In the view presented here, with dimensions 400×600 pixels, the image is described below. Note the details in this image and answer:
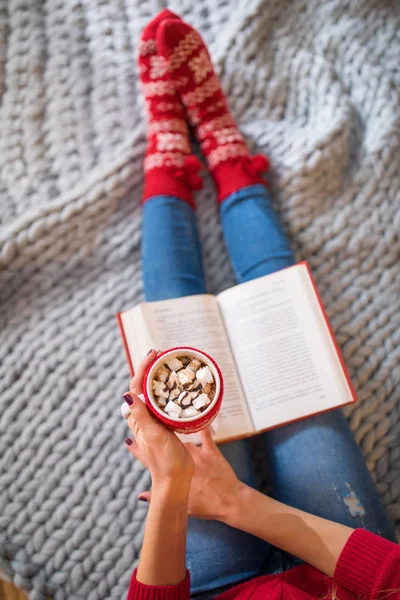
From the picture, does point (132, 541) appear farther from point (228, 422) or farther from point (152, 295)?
point (152, 295)

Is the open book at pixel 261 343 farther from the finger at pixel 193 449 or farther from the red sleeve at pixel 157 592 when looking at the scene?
the red sleeve at pixel 157 592

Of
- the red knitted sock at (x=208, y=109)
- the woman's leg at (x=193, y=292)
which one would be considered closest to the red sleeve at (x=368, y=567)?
the woman's leg at (x=193, y=292)

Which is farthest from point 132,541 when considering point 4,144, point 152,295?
point 4,144

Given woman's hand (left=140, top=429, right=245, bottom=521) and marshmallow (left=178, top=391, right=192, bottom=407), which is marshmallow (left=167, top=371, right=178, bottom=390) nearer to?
marshmallow (left=178, top=391, right=192, bottom=407)

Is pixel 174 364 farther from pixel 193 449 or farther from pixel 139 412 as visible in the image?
pixel 193 449

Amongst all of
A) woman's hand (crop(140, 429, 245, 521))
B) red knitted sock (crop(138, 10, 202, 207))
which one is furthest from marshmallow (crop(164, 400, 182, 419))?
red knitted sock (crop(138, 10, 202, 207))

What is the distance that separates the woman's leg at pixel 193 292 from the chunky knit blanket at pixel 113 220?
0.30 ft

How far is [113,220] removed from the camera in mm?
922

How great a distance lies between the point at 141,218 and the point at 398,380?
0.53 meters

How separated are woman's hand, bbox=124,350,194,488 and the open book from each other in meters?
0.19

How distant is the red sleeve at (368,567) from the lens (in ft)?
1.79

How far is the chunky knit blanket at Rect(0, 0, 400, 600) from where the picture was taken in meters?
0.79

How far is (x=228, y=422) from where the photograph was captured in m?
0.71

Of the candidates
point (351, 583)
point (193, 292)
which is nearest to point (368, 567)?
point (351, 583)
